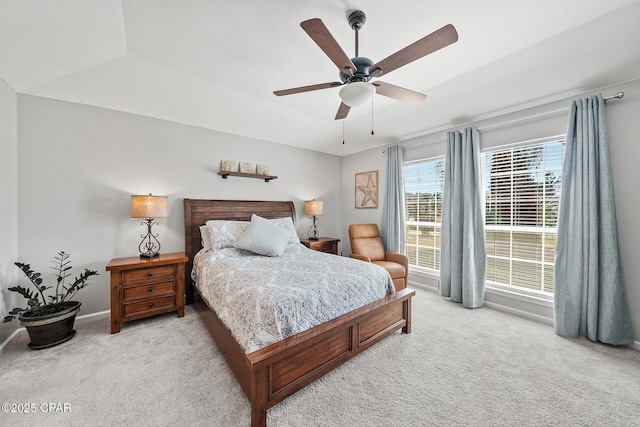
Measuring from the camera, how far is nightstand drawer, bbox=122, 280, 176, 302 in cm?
251

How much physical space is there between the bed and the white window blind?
168 centimetres

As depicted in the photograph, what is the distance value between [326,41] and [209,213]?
2.87 meters

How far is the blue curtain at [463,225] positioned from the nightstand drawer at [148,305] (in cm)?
364

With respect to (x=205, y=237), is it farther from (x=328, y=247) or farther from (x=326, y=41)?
(x=326, y=41)

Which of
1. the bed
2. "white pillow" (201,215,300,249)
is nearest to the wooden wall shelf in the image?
"white pillow" (201,215,300,249)

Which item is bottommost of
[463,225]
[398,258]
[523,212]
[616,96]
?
[398,258]

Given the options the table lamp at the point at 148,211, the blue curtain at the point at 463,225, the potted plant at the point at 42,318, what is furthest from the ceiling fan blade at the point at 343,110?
the potted plant at the point at 42,318

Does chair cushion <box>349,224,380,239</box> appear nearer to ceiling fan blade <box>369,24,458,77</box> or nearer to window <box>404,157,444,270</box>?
window <box>404,157,444,270</box>

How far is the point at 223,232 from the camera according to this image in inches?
124

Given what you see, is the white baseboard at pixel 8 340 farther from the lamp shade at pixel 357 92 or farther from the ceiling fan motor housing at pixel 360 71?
the ceiling fan motor housing at pixel 360 71

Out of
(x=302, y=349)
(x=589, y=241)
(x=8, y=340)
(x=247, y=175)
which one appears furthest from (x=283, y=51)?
(x=8, y=340)

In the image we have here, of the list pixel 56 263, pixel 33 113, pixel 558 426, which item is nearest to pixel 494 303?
pixel 558 426

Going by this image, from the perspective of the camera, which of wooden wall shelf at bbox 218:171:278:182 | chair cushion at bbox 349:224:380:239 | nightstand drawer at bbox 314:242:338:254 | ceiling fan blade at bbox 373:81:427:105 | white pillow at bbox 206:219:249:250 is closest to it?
ceiling fan blade at bbox 373:81:427:105

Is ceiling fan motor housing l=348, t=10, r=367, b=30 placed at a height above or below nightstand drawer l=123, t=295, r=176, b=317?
above
